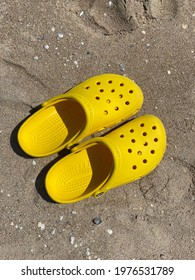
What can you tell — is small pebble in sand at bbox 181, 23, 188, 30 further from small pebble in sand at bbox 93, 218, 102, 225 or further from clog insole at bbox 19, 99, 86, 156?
small pebble in sand at bbox 93, 218, 102, 225

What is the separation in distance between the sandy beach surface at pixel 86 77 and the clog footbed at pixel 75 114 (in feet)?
0.18

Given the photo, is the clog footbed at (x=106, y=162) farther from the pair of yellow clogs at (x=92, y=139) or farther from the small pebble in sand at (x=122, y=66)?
the small pebble in sand at (x=122, y=66)

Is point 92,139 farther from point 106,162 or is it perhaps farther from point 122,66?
point 122,66

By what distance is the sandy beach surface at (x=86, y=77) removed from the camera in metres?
1.76

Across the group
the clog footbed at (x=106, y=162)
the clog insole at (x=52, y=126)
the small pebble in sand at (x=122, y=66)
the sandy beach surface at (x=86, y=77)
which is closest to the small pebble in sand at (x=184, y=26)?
the sandy beach surface at (x=86, y=77)

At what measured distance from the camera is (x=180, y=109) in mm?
1778

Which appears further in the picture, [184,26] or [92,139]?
[184,26]

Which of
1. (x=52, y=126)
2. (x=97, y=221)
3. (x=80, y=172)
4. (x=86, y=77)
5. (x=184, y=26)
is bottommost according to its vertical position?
(x=97, y=221)

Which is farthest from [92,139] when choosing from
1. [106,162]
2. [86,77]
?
[86,77]

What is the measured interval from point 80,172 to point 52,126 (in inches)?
7.7

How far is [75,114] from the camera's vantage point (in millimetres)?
1740
